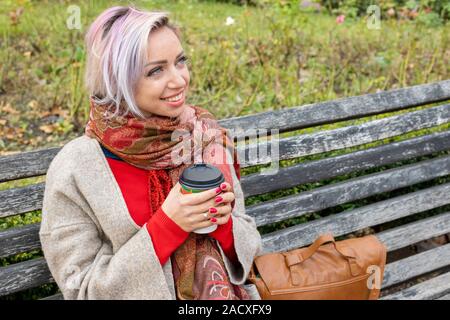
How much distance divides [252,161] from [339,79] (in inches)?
95.9

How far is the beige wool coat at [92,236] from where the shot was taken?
1.58 metres

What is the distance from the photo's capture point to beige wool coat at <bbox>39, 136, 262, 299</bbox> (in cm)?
158

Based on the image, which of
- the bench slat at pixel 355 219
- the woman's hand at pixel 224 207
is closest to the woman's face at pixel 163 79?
the woman's hand at pixel 224 207

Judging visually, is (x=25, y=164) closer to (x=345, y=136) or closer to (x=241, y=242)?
(x=241, y=242)

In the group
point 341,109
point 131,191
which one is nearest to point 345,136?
point 341,109

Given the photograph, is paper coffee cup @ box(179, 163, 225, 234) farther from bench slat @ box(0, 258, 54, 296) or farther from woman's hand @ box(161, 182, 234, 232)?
bench slat @ box(0, 258, 54, 296)

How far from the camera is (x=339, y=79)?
14.3ft

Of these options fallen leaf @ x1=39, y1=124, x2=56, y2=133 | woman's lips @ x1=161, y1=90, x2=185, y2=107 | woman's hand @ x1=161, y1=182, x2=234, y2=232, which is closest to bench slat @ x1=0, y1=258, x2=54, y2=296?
woman's hand @ x1=161, y1=182, x2=234, y2=232

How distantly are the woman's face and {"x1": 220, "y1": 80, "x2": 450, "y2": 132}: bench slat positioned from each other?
17.3 inches

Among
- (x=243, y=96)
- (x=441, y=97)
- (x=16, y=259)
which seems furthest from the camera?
(x=243, y=96)

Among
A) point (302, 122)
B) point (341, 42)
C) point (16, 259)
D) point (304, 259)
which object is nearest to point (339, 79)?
point (341, 42)

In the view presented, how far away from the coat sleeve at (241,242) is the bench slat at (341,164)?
26 centimetres

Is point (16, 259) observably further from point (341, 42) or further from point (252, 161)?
point (341, 42)

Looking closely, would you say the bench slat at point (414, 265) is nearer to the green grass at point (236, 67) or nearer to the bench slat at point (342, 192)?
the bench slat at point (342, 192)
